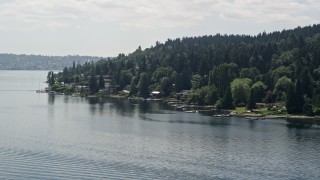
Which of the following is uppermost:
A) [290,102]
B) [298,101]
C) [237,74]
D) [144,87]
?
[237,74]

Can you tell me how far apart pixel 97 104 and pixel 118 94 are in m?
21.9

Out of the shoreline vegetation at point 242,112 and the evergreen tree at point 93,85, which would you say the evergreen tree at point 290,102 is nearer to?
the shoreline vegetation at point 242,112

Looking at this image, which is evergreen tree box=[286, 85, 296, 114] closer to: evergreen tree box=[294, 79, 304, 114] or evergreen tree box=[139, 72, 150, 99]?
evergreen tree box=[294, 79, 304, 114]

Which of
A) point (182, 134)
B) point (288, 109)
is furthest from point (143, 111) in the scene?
point (182, 134)

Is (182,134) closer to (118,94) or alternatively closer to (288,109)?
(288,109)

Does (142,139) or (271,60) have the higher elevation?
(271,60)

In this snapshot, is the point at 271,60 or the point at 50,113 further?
the point at 271,60

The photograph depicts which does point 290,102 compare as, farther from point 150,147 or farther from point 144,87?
point 144,87

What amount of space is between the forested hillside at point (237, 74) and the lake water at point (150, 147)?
12333 millimetres

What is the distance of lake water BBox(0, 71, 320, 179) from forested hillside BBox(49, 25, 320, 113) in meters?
12.3

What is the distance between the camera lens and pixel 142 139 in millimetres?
55156

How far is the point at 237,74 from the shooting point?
10700cm

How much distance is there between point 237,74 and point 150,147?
59.2m

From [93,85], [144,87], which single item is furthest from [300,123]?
[93,85]
